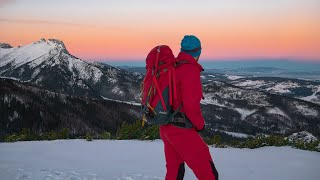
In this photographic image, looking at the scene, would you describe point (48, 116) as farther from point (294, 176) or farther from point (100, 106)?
point (294, 176)

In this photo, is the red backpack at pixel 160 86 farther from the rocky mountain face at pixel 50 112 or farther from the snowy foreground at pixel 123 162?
the rocky mountain face at pixel 50 112

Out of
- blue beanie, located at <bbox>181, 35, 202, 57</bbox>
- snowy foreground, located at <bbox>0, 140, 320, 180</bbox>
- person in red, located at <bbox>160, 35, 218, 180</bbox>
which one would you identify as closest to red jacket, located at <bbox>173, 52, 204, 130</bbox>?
person in red, located at <bbox>160, 35, 218, 180</bbox>

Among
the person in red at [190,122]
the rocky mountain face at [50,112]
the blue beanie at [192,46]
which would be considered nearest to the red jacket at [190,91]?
the person in red at [190,122]

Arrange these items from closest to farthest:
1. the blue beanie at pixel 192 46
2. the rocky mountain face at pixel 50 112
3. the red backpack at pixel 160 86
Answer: the red backpack at pixel 160 86
the blue beanie at pixel 192 46
the rocky mountain face at pixel 50 112

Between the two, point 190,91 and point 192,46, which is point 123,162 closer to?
point 192,46

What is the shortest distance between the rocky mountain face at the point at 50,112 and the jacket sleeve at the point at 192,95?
101 meters

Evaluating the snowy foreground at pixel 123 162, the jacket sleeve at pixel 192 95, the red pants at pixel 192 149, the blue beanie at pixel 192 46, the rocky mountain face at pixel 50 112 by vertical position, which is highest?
the blue beanie at pixel 192 46

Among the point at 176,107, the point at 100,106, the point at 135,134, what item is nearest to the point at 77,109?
the point at 100,106

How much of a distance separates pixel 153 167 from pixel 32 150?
4020 mm

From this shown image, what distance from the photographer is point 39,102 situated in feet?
404

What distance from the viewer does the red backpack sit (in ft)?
16.9

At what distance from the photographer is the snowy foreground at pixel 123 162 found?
8266mm

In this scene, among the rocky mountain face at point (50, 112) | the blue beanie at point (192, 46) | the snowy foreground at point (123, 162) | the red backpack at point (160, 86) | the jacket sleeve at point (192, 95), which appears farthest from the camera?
the rocky mountain face at point (50, 112)

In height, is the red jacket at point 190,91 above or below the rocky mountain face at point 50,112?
above
